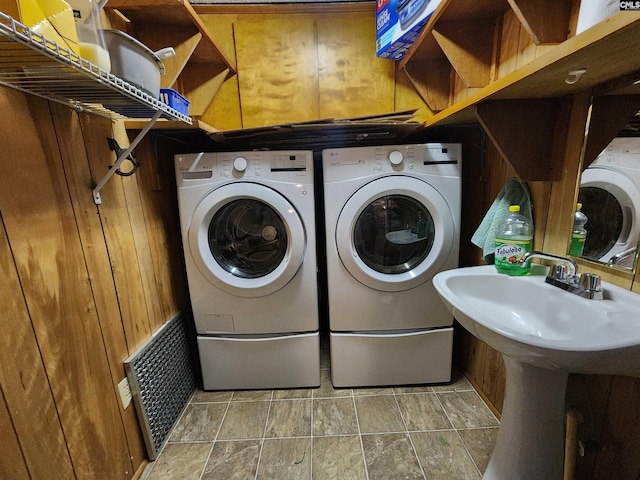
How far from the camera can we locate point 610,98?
2.53ft

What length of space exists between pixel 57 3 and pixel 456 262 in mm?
1541

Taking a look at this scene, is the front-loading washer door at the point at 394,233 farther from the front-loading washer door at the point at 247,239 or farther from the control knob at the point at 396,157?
the front-loading washer door at the point at 247,239

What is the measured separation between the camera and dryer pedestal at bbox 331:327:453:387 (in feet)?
4.57

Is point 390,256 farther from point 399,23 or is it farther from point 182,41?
point 182,41

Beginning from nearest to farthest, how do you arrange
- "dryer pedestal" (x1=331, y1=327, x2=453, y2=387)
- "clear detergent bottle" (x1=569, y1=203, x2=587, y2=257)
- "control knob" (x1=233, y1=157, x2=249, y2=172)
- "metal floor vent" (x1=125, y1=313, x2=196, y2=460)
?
"clear detergent bottle" (x1=569, y1=203, x2=587, y2=257)
"metal floor vent" (x1=125, y1=313, x2=196, y2=460)
"control knob" (x1=233, y1=157, x2=249, y2=172)
"dryer pedestal" (x1=331, y1=327, x2=453, y2=387)

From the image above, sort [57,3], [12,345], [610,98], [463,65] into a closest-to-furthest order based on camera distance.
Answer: [57,3]
[12,345]
[610,98]
[463,65]

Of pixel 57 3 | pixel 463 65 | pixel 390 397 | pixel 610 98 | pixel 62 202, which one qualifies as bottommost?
pixel 390 397

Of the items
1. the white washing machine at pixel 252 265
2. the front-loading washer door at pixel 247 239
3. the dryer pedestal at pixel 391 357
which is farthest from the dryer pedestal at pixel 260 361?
the front-loading washer door at pixel 247 239

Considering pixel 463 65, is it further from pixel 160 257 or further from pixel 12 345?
pixel 12 345

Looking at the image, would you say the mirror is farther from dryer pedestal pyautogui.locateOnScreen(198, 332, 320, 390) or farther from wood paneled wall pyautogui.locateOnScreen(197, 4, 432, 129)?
dryer pedestal pyautogui.locateOnScreen(198, 332, 320, 390)

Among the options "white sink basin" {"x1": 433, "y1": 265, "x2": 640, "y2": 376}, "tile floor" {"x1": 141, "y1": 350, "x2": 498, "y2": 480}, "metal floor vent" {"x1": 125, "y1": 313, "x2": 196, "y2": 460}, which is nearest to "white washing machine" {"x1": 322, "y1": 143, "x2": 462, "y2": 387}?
"tile floor" {"x1": 141, "y1": 350, "x2": 498, "y2": 480}

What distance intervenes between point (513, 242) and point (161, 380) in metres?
1.56

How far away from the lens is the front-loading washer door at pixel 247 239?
1227mm

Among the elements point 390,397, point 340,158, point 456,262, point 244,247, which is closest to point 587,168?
point 456,262
